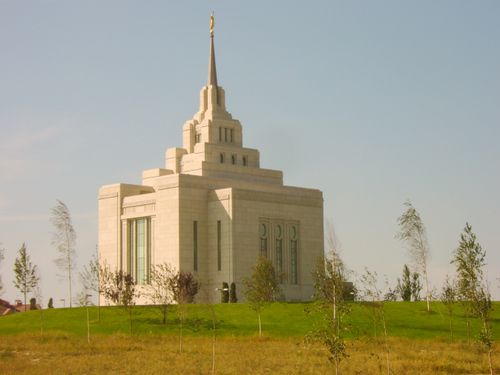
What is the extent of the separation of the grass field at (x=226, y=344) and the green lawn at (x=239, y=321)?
0.06 m

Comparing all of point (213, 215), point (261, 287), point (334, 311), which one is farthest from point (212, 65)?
point (334, 311)

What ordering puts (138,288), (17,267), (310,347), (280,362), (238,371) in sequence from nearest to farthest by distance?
(238,371), (280,362), (310,347), (17,267), (138,288)

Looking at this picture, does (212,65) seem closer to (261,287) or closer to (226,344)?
(261,287)

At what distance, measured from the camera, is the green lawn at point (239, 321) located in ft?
189

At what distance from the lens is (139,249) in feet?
286

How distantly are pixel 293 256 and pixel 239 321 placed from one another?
27.3 m

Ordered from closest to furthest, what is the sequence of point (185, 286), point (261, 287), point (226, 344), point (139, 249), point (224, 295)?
point (226, 344), point (261, 287), point (185, 286), point (224, 295), point (139, 249)

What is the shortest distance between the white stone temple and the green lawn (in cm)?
1387

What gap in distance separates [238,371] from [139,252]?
4904 centimetres

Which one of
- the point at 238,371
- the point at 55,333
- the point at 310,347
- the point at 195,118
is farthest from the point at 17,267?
the point at 195,118

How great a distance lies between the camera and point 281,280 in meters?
79.7

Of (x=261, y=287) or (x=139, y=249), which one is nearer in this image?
(x=261, y=287)

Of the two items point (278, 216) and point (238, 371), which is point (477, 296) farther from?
point (278, 216)

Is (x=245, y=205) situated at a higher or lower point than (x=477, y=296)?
higher
